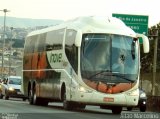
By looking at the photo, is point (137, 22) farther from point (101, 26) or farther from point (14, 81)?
point (101, 26)

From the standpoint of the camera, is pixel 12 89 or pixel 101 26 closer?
pixel 101 26

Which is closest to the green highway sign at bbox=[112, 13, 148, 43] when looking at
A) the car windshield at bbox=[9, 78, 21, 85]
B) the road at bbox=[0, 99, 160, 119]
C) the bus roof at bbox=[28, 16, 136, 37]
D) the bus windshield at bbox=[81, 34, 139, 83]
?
the car windshield at bbox=[9, 78, 21, 85]

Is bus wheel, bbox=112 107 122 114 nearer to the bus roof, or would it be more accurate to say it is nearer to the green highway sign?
the bus roof

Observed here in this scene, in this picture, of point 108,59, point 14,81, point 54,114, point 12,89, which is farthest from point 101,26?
point 14,81

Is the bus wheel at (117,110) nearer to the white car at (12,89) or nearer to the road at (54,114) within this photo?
the road at (54,114)

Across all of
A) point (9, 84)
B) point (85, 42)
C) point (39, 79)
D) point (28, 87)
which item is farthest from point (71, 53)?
point (9, 84)

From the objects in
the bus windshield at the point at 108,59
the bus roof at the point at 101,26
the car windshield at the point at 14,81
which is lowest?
the car windshield at the point at 14,81

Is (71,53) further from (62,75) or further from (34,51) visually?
(34,51)

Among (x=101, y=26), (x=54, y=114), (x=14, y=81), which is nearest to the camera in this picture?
(x=54, y=114)

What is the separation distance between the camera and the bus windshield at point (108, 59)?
23.1 metres

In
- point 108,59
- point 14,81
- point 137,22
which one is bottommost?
point 14,81

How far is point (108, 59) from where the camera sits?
76.4 ft

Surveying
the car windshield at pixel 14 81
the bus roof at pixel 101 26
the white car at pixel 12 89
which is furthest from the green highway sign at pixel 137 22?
the bus roof at pixel 101 26

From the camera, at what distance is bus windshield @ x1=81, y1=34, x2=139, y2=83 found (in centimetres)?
2312
